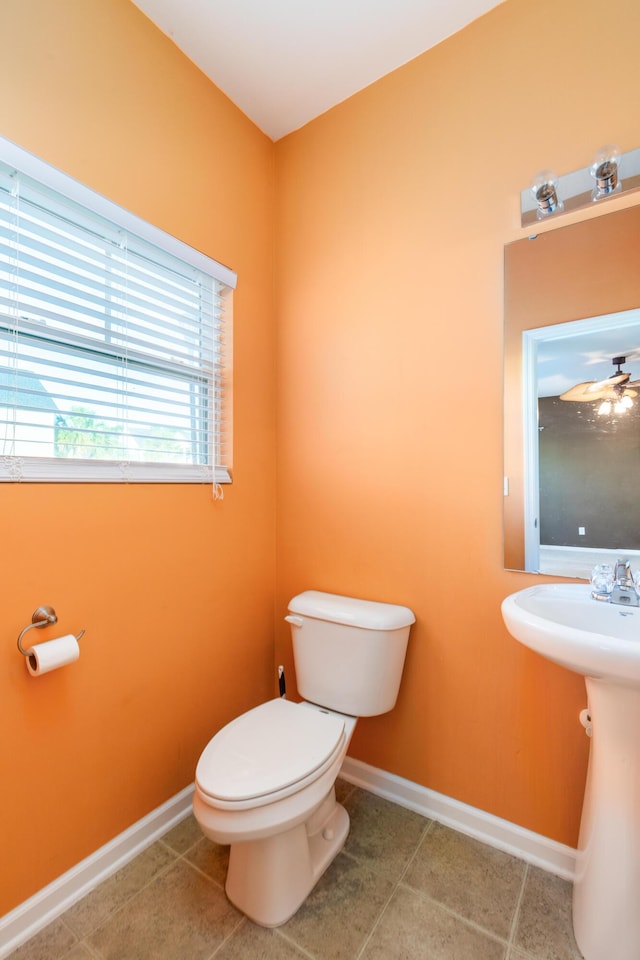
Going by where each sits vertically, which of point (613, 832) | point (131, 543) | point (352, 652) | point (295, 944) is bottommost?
point (295, 944)

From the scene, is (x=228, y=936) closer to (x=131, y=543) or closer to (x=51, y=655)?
(x=51, y=655)

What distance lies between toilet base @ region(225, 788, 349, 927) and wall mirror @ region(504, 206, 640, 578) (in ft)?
3.32

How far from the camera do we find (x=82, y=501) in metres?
1.22

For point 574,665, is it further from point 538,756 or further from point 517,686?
point 538,756

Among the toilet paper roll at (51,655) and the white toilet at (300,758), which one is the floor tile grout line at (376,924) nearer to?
the white toilet at (300,758)

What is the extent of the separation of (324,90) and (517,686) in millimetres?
2245

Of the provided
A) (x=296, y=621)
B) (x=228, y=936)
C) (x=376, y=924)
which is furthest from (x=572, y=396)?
(x=228, y=936)

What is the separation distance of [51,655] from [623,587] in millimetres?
1473

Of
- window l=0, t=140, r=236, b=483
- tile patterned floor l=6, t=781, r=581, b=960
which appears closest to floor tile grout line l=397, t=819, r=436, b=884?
tile patterned floor l=6, t=781, r=581, b=960

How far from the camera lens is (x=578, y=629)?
94 centimetres

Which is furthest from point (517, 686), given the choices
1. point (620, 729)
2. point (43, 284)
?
point (43, 284)

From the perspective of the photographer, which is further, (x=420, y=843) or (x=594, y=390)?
(x=420, y=843)

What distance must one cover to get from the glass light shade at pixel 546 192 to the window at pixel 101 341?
1.06m

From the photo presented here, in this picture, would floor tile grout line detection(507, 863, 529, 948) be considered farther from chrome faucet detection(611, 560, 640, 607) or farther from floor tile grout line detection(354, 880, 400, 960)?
chrome faucet detection(611, 560, 640, 607)
